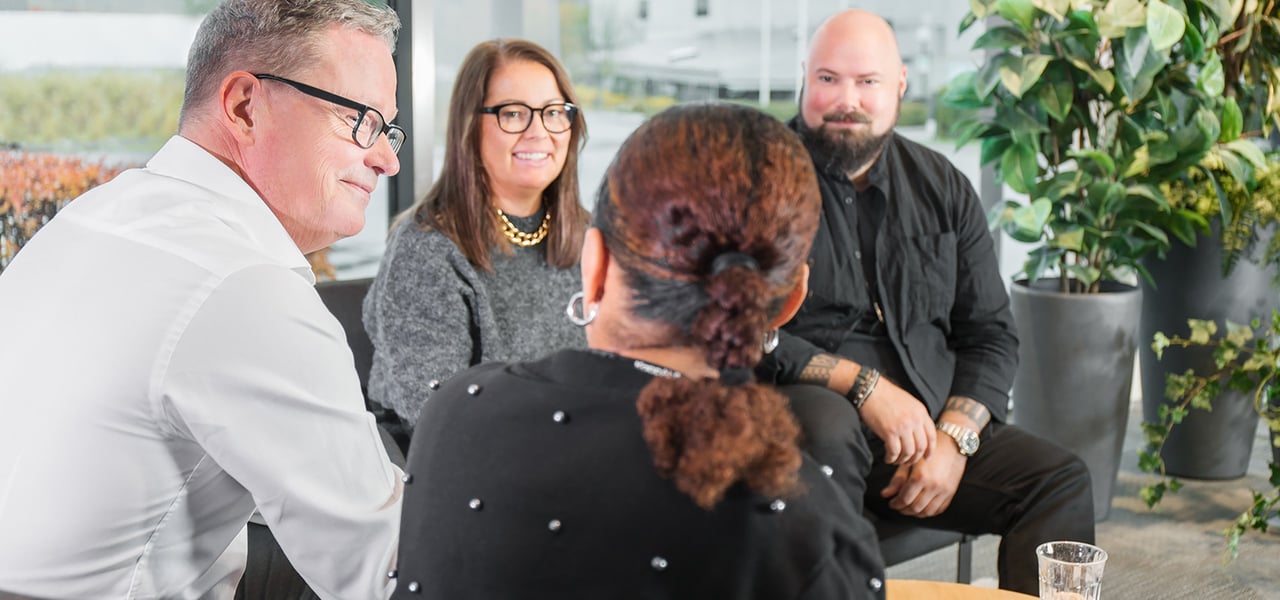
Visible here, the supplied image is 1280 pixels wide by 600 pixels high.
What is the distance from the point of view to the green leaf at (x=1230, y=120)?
11.5 ft

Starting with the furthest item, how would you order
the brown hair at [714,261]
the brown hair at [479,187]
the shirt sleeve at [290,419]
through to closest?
the brown hair at [479,187]
the shirt sleeve at [290,419]
the brown hair at [714,261]

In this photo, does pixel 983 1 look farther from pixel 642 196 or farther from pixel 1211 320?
pixel 642 196

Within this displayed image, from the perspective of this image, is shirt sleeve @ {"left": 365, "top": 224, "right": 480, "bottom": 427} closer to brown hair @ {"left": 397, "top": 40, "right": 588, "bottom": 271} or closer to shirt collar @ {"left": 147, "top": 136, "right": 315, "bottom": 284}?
brown hair @ {"left": 397, "top": 40, "right": 588, "bottom": 271}

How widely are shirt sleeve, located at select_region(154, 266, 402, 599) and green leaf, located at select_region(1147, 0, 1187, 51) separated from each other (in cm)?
270

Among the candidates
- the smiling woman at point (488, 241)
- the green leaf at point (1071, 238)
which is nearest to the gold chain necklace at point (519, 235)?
the smiling woman at point (488, 241)

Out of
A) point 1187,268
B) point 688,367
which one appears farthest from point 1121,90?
point 688,367

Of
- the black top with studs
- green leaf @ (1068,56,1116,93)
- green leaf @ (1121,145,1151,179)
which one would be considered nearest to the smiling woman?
the black top with studs

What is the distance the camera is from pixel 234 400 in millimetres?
1219

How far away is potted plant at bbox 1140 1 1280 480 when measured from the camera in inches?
140

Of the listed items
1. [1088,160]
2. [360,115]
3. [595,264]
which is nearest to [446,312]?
[360,115]

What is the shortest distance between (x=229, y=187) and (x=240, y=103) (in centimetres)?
13

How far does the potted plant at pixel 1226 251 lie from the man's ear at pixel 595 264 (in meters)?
2.95

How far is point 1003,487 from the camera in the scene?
2.51 m

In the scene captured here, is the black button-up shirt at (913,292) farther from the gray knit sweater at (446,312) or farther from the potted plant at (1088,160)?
the potted plant at (1088,160)
